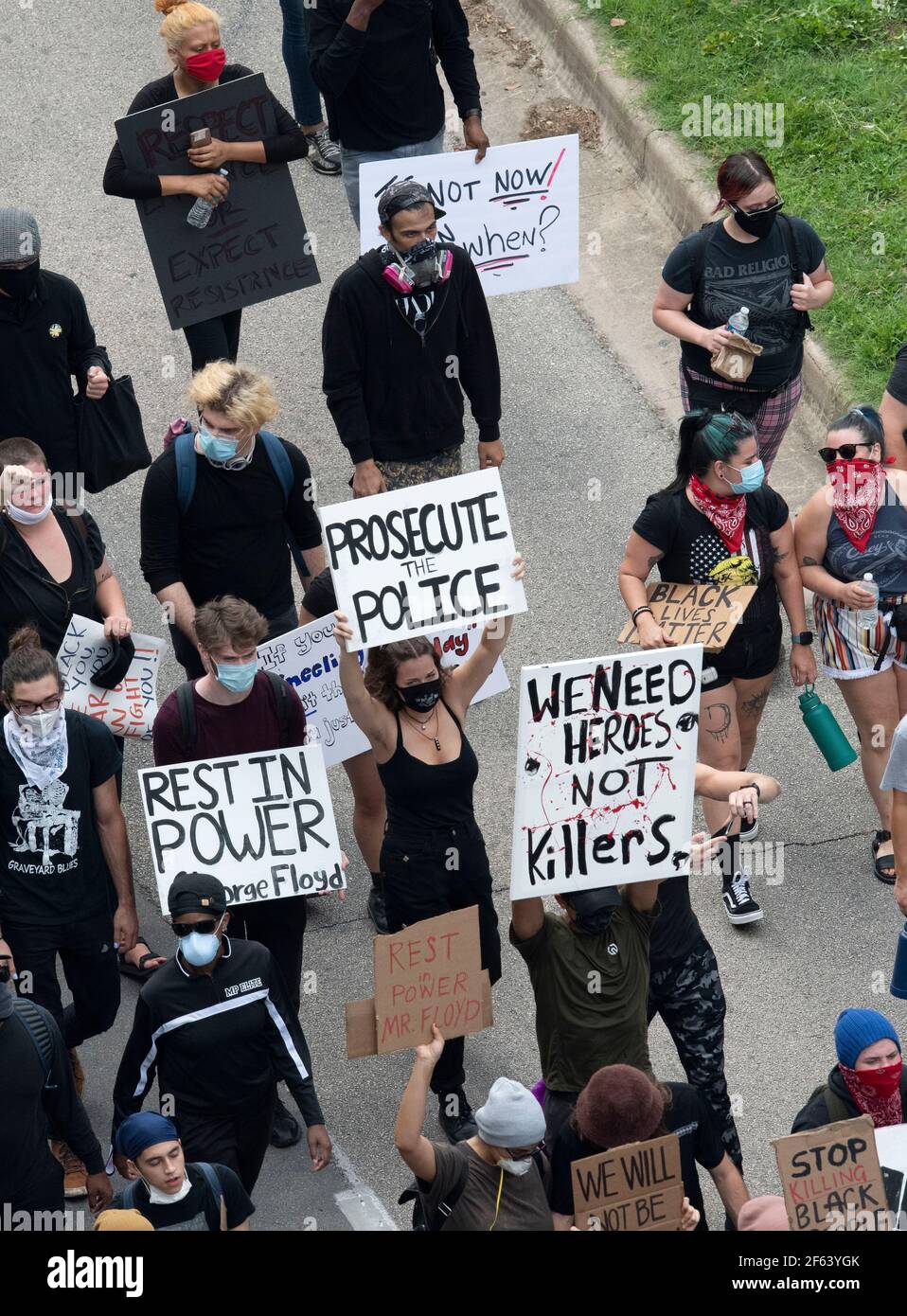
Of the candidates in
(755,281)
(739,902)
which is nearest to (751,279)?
(755,281)

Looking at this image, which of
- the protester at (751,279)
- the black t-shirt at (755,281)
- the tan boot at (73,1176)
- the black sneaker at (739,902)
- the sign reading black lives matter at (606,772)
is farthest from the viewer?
the black t-shirt at (755,281)

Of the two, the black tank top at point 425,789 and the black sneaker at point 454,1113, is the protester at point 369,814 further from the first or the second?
the black tank top at point 425,789

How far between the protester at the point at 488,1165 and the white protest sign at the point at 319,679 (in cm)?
218

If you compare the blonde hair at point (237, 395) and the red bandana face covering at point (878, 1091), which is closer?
the red bandana face covering at point (878, 1091)

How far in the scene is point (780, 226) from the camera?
8602mm

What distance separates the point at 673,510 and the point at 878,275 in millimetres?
3698

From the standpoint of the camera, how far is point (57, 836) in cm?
676

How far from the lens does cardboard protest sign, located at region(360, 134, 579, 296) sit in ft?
31.0

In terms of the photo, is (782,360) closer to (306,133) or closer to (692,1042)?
(692,1042)

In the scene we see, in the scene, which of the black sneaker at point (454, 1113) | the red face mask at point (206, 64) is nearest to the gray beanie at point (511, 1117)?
the black sneaker at point (454, 1113)

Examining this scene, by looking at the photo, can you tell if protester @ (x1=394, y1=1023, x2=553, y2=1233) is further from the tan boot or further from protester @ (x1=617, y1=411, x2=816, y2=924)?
protester @ (x1=617, y1=411, x2=816, y2=924)

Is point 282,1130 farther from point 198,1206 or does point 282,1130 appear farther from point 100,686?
point 100,686

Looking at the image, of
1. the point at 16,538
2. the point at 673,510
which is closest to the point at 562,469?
the point at 673,510

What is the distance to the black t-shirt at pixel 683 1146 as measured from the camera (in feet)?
18.9
